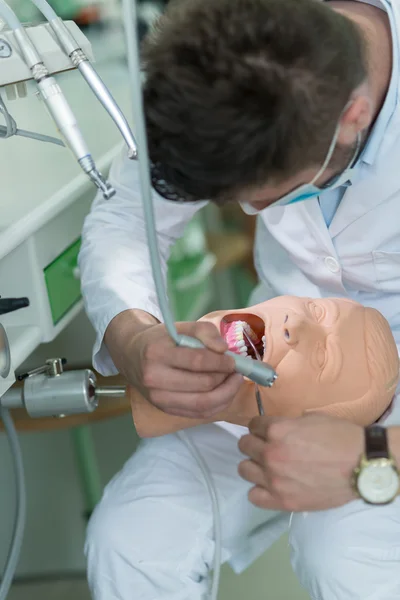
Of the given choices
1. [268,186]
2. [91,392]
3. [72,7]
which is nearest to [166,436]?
[91,392]

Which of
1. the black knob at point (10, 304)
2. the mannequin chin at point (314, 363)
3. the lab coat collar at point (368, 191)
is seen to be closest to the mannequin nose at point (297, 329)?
the mannequin chin at point (314, 363)

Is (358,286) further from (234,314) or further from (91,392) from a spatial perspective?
(91,392)

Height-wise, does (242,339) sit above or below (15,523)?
above

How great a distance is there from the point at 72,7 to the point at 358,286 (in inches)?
51.1

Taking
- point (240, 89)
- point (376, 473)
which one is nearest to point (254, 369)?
point (376, 473)

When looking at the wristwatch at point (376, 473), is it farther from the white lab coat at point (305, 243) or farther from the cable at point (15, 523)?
the cable at point (15, 523)

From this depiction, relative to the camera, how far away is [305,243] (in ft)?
3.82

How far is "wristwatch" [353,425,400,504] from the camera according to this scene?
855 millimetres

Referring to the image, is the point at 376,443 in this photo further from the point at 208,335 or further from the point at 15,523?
the point at 15,523

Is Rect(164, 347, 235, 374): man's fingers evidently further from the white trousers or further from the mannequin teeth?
the white trousers

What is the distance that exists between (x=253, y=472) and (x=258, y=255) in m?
0.53

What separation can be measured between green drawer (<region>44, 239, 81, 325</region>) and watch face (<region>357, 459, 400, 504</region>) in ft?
1.65

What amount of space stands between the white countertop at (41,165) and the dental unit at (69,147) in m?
0.15

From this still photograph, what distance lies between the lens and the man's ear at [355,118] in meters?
0.86
